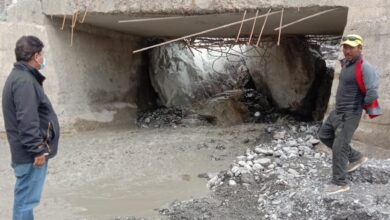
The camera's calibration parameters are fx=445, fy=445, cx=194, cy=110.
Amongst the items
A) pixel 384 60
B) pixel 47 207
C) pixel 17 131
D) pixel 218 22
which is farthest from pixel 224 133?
pixel 17 131

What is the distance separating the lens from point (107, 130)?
7.30 meters

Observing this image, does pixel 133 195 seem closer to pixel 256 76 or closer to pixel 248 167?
pixel 248 167

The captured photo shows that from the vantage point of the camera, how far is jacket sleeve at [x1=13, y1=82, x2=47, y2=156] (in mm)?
2723

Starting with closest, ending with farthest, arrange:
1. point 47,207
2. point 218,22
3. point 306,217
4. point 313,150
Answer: point 306,217, point 47,207, point 313,150, point 218,22

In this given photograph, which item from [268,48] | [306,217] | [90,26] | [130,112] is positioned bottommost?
[130,112]

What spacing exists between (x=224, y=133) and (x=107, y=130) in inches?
77.2

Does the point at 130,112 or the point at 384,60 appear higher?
the point at 384,60

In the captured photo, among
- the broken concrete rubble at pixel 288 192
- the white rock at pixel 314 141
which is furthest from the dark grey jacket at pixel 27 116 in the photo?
the white rock at pixel 314 141

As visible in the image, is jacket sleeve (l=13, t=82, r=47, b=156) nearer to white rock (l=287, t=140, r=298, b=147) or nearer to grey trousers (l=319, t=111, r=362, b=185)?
grey trousers (l=319, t=111, r=362, b=185)

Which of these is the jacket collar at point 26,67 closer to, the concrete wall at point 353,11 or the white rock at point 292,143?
the concrete wall at point 353,11

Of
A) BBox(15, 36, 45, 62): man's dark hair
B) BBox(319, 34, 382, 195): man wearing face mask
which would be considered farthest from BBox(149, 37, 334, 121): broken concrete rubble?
BBox(15, 36, 45, 62): man's dark hair

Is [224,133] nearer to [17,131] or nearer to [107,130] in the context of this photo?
[107,130]

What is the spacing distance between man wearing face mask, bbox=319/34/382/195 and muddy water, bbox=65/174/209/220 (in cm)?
127

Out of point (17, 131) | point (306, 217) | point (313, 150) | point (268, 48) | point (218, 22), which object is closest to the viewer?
point (17, 131)
